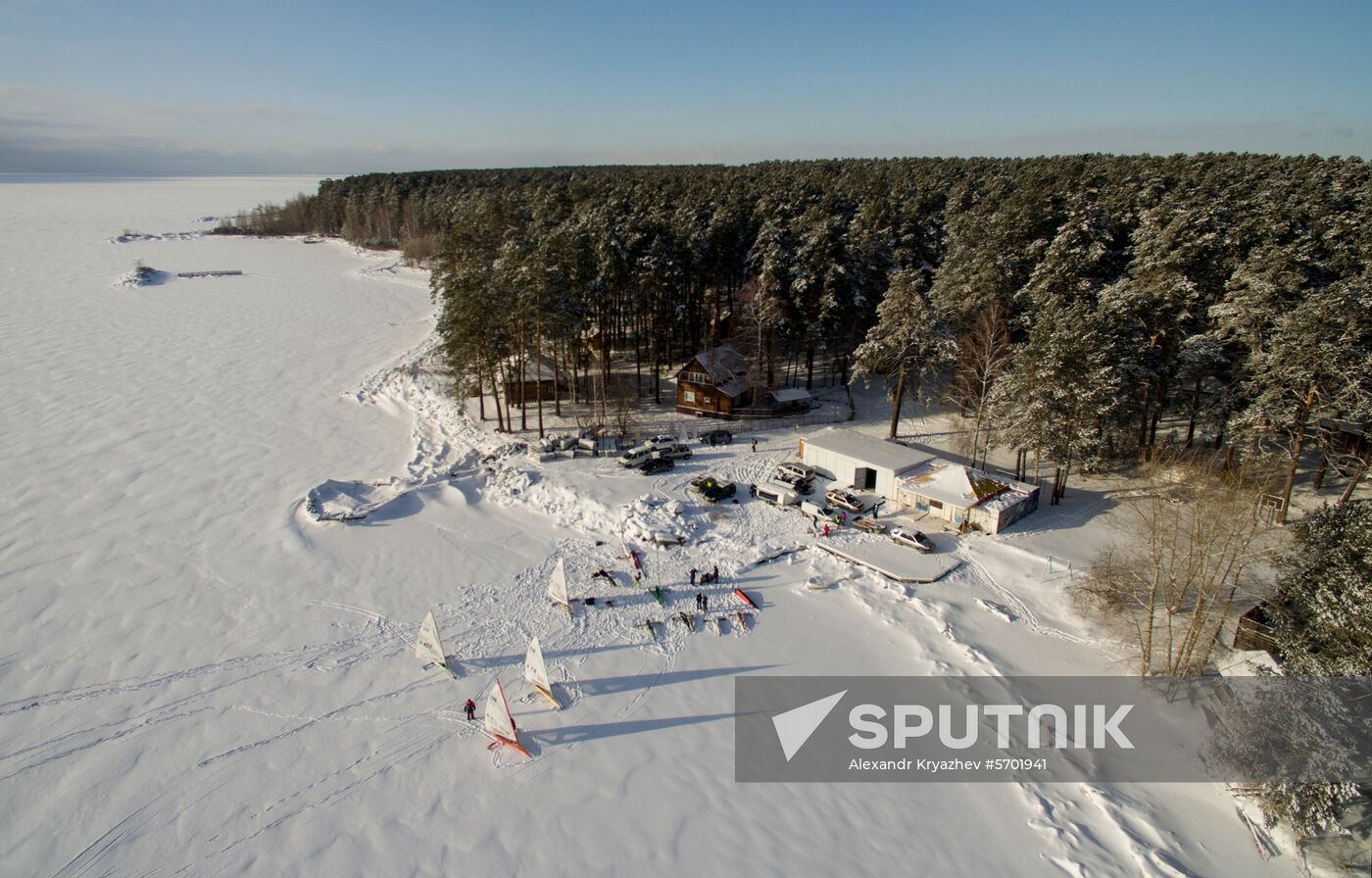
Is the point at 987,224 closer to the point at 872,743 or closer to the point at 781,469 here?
the point at 781,469

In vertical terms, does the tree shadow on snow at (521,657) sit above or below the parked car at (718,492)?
below

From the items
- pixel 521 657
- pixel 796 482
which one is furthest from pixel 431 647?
pixel 796 482

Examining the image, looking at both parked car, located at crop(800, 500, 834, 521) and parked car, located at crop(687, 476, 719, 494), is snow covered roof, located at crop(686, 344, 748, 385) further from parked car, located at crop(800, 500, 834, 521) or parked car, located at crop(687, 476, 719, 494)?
parked car, located at crop(800, 500, 834, 521)

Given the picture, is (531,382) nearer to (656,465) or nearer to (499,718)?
(656,465)

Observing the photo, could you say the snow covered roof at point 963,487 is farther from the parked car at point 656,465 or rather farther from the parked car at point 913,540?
the parked car at point 656,465

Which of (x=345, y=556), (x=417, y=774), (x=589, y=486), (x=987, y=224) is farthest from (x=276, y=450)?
(x=987, y=224)

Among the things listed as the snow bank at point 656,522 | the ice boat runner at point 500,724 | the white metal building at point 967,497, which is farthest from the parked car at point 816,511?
the ice boat runner at point 500,724

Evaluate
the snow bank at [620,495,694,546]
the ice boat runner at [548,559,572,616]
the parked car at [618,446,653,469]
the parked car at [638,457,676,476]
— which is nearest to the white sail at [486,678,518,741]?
the ice boat runner at [548,559,572,616]
